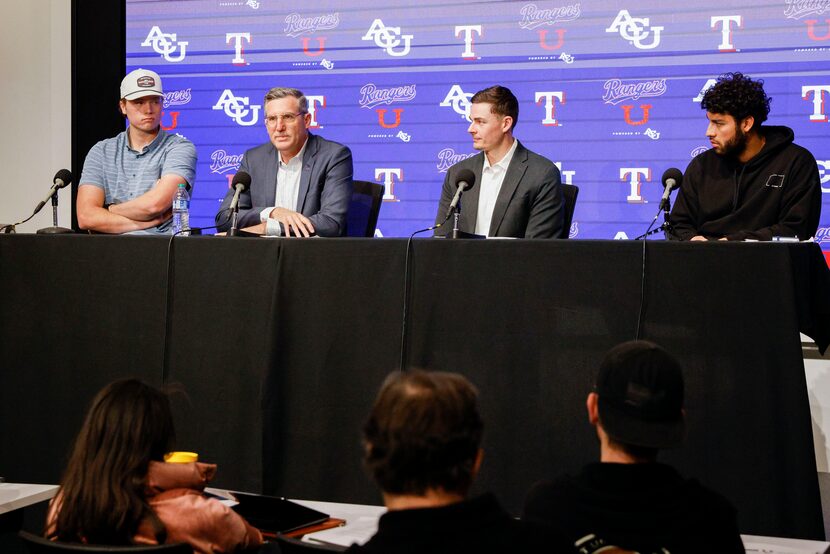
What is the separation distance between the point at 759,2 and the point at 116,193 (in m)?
3.20

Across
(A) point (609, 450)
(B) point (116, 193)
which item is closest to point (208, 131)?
(B) point (116, 193)

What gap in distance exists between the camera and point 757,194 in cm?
373

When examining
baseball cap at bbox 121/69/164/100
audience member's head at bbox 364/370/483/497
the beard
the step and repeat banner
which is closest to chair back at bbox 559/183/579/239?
the beard

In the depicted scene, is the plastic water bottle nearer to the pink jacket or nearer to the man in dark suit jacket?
the man in dark suit jacket

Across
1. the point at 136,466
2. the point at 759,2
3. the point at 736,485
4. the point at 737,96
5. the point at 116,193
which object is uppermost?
the point at 759,2

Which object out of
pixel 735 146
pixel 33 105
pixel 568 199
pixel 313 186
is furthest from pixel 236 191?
pixel 33 105

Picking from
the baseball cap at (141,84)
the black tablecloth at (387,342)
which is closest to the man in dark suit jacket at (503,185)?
the black tablecloth at (387,342)

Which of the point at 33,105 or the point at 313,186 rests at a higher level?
the point at 33,105

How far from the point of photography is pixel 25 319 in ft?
12.0

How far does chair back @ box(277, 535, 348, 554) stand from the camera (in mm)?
1829

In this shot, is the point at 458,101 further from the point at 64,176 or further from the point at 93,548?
the point at 93,548

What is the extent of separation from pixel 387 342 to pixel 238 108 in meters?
2.90

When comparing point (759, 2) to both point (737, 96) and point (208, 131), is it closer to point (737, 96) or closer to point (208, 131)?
point (737, 96)

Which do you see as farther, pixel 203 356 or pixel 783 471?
pixel 203 356
